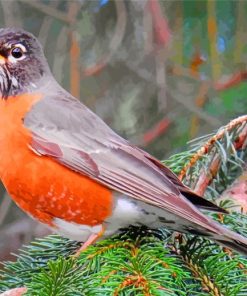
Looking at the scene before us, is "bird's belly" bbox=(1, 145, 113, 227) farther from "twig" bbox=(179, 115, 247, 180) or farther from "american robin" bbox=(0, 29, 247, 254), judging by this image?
"twig" bbox=(179, 115, 247, 180)

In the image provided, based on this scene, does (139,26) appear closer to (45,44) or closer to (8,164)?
(45,44)

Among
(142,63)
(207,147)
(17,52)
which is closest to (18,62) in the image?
(17,52)

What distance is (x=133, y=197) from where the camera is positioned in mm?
2402

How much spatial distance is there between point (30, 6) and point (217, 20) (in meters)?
0.87

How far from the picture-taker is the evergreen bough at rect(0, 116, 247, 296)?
194 cm

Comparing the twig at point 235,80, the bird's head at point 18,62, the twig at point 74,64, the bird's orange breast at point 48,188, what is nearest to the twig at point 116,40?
the twig at point 74,64

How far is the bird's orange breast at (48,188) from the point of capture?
2.39m

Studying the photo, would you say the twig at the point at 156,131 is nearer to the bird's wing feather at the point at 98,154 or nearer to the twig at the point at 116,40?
the twig at the point at 116,40

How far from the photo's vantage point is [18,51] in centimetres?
271

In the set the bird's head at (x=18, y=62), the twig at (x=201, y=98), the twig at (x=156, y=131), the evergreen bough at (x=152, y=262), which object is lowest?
the twig at (x=156, y=131)

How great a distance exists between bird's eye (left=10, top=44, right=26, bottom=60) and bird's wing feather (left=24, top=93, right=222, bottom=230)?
15 cm

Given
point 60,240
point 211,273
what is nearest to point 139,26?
point 60,240

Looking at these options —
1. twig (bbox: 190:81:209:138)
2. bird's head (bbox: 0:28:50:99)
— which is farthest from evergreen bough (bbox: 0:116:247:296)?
twig (bbox: 190:81:209:138)

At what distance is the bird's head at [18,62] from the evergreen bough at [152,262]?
1.56 ft
